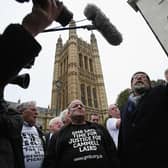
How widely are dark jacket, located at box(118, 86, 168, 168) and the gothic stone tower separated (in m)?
29.3

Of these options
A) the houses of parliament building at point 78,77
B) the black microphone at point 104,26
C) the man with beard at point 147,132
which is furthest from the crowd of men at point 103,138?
the houses of parliament building at point 78,77

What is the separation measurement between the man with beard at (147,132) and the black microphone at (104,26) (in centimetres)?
95

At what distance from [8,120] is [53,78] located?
35.5m

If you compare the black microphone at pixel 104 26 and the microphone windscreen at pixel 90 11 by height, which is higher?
the microphone windscreen at pixel 90 11

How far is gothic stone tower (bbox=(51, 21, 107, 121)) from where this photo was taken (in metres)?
33.1

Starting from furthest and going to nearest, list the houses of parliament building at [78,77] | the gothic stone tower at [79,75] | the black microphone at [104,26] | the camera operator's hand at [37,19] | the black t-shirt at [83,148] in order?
the gothic stone tower at [79,75] → the houses of parliament building at [78,77] → the black t-shirt at [83,148] → the black microphone at [104,26] → the camera operator's hand at [37,19]

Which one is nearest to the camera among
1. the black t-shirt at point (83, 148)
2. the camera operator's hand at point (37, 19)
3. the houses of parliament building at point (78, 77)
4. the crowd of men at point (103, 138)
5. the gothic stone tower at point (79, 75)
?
the camera operator's hand at point (37, 19)

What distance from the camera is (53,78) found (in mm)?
35719

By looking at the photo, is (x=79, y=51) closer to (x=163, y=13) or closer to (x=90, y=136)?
(x=163, y=13)

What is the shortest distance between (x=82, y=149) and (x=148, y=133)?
2.50 feet

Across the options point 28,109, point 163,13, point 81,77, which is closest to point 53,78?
point 81,77

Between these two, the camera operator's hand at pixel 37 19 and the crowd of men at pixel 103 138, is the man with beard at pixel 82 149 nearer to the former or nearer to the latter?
the crowd of men at pixel 103 138

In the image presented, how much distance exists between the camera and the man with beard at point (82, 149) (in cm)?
204

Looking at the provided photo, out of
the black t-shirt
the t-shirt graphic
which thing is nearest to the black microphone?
the black t-shirt
